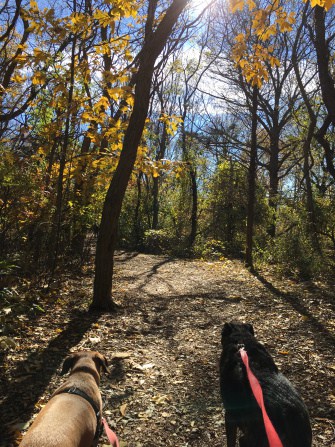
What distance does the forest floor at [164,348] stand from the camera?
10.6 ft

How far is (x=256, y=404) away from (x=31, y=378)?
2630 millimetres

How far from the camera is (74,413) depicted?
93.8 inches

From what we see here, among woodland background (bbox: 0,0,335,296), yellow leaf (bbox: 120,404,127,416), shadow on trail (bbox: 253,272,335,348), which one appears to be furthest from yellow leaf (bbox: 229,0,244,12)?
shadow on trail (bbox: 253,272,335,348)

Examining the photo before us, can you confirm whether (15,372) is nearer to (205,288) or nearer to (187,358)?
(187,358)

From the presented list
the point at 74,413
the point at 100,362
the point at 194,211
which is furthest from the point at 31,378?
the point at 194,211

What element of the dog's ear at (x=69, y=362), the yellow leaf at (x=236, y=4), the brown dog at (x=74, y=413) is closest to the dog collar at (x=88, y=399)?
the brown dog at (x=74, y=413)

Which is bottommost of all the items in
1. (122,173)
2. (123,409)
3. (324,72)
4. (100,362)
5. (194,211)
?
A: (123,409)

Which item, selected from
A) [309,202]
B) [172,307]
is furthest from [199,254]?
[172,307]

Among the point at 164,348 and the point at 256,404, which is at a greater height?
the point at 256,404

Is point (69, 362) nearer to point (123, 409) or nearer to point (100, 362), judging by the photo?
point (100, 362)

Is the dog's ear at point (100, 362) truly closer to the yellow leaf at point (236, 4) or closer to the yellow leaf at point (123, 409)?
the yellow leaf at point (123, 409)

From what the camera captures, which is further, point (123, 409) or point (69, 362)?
point (123, 409)

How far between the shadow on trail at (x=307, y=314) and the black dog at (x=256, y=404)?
261 centimetres

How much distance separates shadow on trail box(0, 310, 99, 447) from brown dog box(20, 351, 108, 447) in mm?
606
